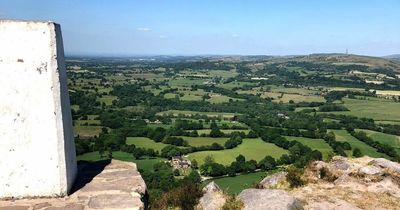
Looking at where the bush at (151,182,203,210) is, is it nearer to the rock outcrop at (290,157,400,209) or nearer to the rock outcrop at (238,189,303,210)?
the rock outcrop at (238,189,303,210)

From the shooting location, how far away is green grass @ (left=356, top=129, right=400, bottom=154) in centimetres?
6156

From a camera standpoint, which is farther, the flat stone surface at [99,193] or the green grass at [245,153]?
the green grass at [245,153]

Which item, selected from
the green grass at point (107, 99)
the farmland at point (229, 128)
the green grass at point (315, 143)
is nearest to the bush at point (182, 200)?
the farmland at point (229, 128)

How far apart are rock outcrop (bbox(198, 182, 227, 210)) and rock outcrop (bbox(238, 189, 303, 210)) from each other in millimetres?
591

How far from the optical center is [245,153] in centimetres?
5597

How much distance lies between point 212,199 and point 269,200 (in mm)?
1839

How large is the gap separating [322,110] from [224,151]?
50351 millimetres

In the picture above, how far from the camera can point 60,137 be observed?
21.6 feet

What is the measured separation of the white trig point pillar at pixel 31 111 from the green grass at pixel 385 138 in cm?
5851

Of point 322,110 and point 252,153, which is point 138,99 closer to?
point 322,110

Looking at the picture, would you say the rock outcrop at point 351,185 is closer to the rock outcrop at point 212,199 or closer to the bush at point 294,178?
the bush at point 294,178

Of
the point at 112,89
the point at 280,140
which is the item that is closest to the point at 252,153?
the point at 280,140

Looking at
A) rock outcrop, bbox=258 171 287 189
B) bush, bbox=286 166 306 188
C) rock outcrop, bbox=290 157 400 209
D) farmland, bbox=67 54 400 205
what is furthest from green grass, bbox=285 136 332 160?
bush, bbox=286 166 306 188

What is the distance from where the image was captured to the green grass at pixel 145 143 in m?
60.1
